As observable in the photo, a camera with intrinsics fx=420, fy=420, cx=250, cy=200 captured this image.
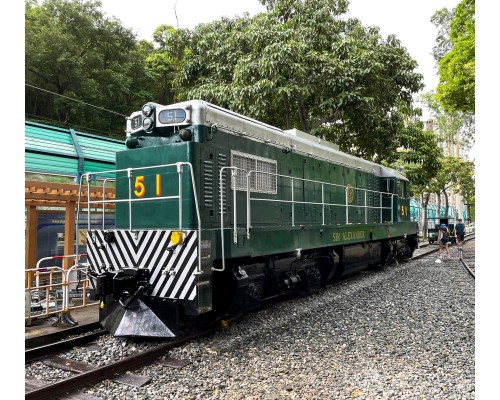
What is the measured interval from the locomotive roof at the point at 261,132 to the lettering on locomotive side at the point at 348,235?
1604mm

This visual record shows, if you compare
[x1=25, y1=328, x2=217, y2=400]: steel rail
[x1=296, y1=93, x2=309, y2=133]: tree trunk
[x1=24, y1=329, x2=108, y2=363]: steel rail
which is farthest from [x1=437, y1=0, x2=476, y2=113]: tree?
[x1=24, y1=329, x2=108, y2=363]: steel rail

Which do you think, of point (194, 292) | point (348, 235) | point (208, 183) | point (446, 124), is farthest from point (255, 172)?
point (446, 124)

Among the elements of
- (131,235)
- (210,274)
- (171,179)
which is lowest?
(210,274)

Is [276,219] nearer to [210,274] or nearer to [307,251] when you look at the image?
[307,251]

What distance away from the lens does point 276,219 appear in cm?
688

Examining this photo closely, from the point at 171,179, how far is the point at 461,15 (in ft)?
35.5

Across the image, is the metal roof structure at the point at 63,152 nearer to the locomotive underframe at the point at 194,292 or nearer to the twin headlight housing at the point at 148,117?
the twin headlight housing at the point at 148,117

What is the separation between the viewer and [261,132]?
673cm

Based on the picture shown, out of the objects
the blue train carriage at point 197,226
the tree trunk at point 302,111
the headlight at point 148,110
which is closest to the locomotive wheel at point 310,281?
the blue train carriage at point 197,226

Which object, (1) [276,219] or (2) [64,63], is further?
(2) [64,63]

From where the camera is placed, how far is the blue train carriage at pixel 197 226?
4.94m

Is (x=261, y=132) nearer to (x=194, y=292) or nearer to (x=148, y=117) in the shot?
(x=148, y=117)

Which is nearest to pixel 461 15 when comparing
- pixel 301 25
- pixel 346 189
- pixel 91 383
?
pixel 301 25

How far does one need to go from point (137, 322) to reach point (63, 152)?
6.48m
